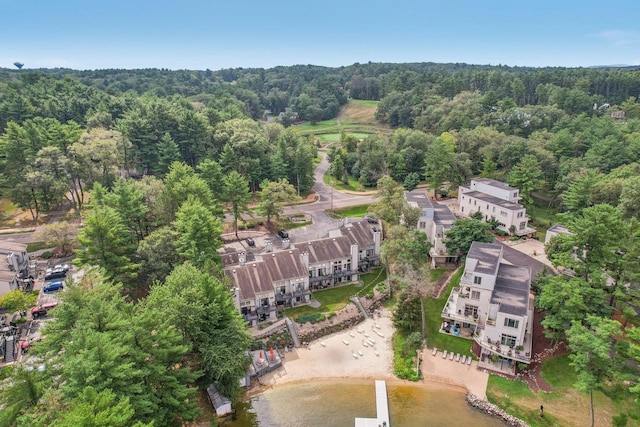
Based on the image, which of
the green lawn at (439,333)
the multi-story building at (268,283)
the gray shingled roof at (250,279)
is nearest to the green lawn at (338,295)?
the multi-story building at (268,283)

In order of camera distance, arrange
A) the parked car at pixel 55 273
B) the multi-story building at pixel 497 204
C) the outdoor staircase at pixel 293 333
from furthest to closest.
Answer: the multi-story building at pixel 497 204 < the parked car at pixel 55 273 < the outdoor staircase at pixel 293 333

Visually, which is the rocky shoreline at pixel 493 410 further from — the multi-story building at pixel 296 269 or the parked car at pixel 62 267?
the parked car at pixel 62 267

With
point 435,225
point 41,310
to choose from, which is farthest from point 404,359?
point 41,310

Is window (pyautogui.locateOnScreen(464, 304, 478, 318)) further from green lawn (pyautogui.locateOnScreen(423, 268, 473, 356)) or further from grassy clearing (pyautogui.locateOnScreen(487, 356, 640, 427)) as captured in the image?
grassy clearing (pyautogui.locateOnScreen(487, 356, 640, 427))

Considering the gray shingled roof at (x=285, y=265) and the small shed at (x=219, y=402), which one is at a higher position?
the gray shingled roof at (x=285, y=265)

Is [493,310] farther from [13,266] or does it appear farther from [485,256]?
[13,266]

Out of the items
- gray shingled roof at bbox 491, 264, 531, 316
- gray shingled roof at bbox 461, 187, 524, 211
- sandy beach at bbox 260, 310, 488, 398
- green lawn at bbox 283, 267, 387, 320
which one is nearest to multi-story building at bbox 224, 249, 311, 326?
green lawn at bbox 283, 267, 387, 320
